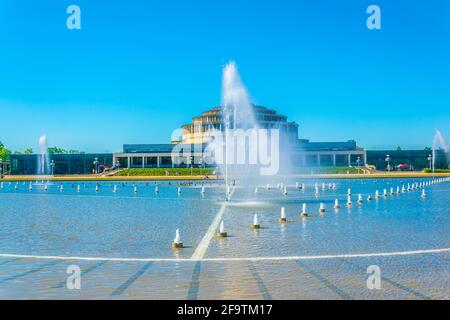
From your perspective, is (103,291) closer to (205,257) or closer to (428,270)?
(205,257)

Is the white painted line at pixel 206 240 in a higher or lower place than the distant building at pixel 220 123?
lower

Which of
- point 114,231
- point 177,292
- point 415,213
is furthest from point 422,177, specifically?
point 177,292

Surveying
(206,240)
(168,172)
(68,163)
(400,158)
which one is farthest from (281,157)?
(206,240)

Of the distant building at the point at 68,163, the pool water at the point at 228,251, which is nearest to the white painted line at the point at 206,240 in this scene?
the pool water at the point at 228,251

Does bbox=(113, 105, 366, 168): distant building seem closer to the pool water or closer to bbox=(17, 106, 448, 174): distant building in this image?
bbox=(17, 106, 448, 174): distant building

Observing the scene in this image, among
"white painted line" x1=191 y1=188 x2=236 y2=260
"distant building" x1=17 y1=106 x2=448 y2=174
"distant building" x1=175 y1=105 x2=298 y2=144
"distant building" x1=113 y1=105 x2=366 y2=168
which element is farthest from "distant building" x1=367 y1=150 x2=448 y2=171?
"white painted line" x1=191 y1=188 x2=236 y2=260

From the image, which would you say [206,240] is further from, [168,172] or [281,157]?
[281,157]

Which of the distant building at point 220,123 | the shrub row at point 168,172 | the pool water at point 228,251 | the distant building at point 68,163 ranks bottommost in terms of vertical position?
the pool water at point 228,251

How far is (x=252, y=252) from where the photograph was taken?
2275 cm

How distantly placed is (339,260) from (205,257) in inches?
203

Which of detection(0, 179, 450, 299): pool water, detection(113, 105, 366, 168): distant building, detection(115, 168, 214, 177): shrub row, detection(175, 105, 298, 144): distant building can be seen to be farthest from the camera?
detection(175, 105, 298, 144): distant building

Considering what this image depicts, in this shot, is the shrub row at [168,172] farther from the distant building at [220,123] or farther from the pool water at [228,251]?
the pool water at [228,251]

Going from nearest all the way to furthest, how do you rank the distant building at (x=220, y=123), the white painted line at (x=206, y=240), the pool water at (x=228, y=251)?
1. the pool water at (x=228, y=251)
2. the white painted line at (x=206, y=240)
3. the distant building at (x=220, y=123)
